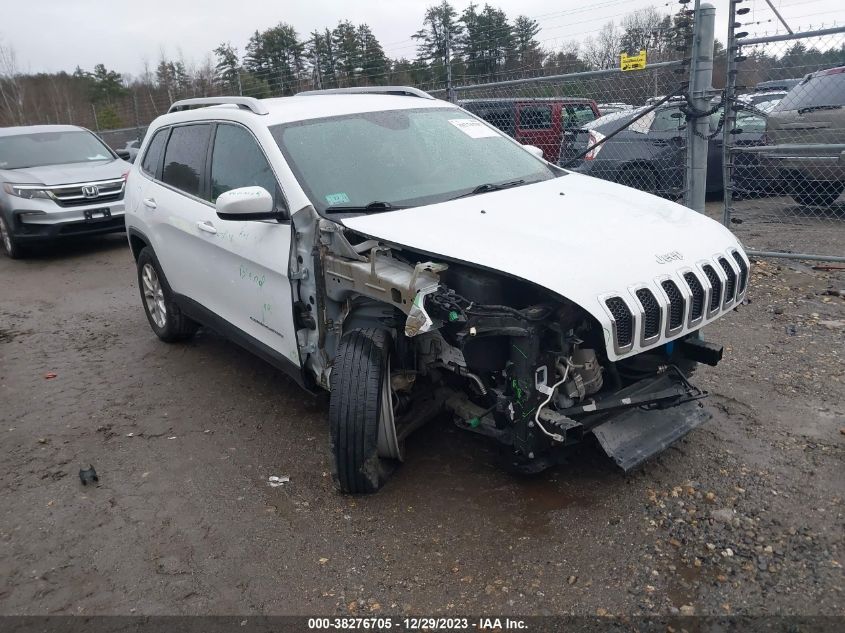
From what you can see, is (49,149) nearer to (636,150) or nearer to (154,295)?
(154,295)

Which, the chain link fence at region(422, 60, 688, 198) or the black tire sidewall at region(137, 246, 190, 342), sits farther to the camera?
the chain link fence at region(422, 60, 688, 198)

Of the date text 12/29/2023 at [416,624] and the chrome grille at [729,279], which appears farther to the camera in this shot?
the chrome grille at [729,279]

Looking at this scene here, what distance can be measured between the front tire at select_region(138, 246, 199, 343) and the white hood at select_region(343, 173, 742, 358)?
8.52 feet

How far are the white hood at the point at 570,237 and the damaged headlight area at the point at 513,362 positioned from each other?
97 millimetres

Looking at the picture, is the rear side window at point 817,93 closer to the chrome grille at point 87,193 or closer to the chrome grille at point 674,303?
the chrome grille at point 674,303

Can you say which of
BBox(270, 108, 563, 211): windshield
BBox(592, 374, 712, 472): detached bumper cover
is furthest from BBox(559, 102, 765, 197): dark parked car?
BBox(592, 374, 712, 472): detached bumper cover

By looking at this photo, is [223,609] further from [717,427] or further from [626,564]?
[717,427]

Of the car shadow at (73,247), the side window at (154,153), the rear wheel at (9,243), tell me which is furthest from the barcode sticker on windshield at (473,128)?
the rear wheel at (9,243)

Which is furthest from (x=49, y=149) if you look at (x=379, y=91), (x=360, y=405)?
(x=360, y=405)

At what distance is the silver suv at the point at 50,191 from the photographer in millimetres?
8938

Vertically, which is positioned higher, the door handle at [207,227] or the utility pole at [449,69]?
the utility pole at [449,69]

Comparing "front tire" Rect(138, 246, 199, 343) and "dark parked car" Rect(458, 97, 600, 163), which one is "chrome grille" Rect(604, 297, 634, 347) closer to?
"front tire" Rect(138, 246, 199, 343)

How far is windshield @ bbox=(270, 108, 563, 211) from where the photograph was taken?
364 cm

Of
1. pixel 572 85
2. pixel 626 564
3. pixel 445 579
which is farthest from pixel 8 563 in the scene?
pixel 572 85
